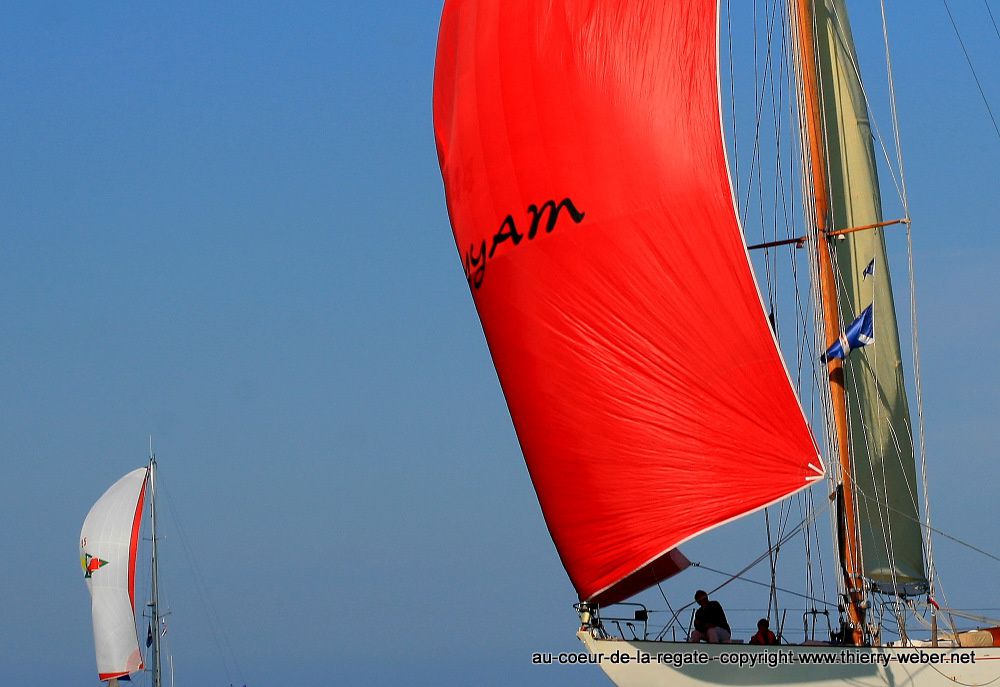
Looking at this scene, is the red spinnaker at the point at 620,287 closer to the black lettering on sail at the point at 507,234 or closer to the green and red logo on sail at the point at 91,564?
the black lettering on sail at the point at 507,234

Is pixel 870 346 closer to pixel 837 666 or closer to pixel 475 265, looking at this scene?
pixel 475 265

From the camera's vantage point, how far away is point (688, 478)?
781 inches

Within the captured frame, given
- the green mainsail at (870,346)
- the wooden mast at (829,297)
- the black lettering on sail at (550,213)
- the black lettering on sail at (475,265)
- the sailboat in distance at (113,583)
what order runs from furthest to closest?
A: the sailboat in distance at (113,583) → the green mainsail at (870,346) → the black lettering on sail at (475,265) → the wooden mast at (829,297) → the black lettering on sail at (550,213)

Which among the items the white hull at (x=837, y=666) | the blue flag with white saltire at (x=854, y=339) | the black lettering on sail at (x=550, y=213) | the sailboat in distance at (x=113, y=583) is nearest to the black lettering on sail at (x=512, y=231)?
the black lettering on sail at (x=550, y=213)

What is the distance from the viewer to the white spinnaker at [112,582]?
48.9 m

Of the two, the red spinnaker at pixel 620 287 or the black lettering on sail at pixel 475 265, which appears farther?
the black lettering on sail at pixel 475 265

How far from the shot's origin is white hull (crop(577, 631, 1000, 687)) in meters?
20.0

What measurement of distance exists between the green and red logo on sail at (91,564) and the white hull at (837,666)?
31078mm

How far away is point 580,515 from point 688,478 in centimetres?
174

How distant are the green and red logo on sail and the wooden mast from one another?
30.2m

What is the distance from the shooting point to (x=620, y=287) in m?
20.5

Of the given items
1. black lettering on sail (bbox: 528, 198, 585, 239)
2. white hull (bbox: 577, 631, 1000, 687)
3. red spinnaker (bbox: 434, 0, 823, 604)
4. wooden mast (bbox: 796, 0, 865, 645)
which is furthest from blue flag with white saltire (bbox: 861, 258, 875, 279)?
white hull (bbox: 577, 631, 1000, 687)

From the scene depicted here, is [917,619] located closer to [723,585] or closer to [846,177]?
[723,585]

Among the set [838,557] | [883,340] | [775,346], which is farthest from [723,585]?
[883,340]
